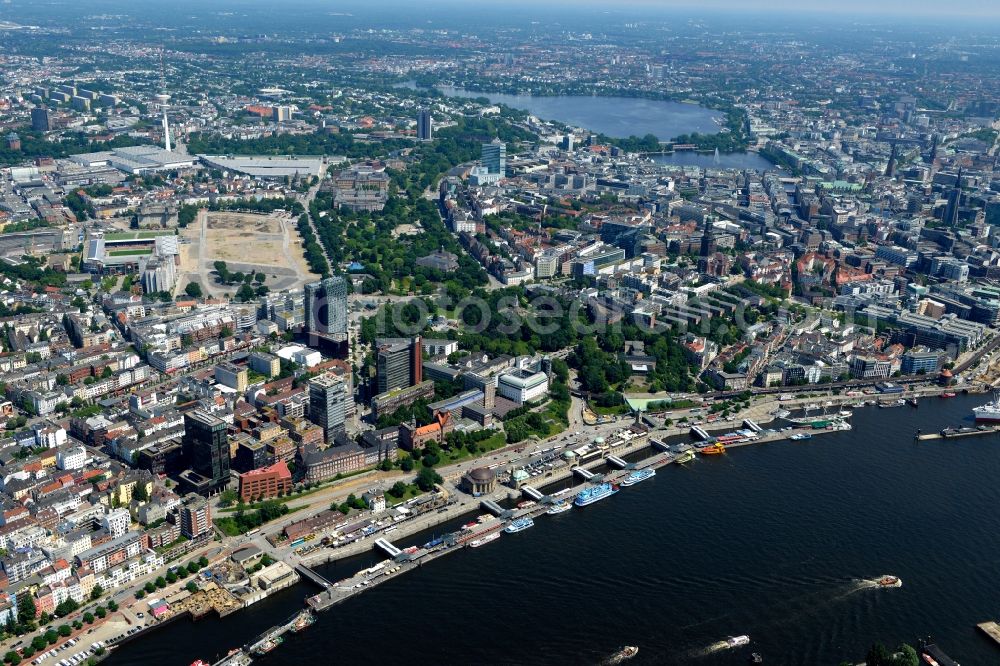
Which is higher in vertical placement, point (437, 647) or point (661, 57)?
point (661, 57)

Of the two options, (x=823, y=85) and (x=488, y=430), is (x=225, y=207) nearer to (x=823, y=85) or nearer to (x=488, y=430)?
(x=488, y=430)

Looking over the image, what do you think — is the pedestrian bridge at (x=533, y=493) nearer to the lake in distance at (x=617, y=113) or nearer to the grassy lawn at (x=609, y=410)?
the grassy lawn at (x=609, y=410)

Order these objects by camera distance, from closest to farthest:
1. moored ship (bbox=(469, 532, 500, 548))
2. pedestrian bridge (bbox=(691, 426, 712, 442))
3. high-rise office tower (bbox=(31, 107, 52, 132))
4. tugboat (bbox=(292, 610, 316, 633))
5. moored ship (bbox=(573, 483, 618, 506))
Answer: tugboat (bbox=(292, 610, 316, 633)), moored ship (bbox=(469, 532, 500, 548)), moored ship (bbox=(573, 483, 618, 506)), pedestrian bridge (bbox=(691, 426, 712, 442)), high-rise office tower (bbox=(31, 107, 52, 132))

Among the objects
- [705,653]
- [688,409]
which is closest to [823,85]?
[688,409]

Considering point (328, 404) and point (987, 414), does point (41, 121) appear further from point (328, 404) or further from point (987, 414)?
point (987, 414)

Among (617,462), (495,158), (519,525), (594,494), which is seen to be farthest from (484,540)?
(495,158)

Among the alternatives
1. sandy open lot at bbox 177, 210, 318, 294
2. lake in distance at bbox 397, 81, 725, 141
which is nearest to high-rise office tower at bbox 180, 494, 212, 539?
sandy open lot at bbox 177, 210, 318, 294

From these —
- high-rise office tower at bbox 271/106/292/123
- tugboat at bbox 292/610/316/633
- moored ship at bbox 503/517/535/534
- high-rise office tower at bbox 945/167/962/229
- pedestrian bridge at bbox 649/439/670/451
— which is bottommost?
tugboat at bbox 292/610/316/633

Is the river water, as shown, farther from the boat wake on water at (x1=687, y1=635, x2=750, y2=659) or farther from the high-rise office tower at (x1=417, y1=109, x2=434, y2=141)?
the high-rise office tower at (x1=417, y1=109, x2=434, y2=141)
